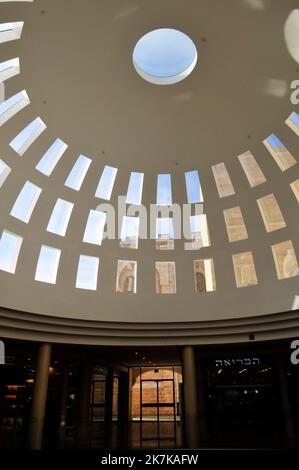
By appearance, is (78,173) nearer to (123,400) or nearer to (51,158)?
(51,158)

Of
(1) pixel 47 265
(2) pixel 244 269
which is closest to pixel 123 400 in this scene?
(1) pixel 47 265

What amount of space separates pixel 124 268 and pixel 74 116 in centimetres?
921

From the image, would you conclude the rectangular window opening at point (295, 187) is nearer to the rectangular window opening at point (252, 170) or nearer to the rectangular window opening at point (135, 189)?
the rectangular window opening at point (252, 170)

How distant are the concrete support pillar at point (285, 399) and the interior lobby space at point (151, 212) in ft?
0.36

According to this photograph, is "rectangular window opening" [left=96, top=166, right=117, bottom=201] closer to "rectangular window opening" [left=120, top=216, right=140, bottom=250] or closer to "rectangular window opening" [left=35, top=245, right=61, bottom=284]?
"rectangular window opening" [left=120, top=216, right=140, bottom=250]

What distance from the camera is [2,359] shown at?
21.2 metres

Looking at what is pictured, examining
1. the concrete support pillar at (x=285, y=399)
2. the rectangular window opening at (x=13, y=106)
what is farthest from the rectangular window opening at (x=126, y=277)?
the concrete support pillar at (x=285, y=399)

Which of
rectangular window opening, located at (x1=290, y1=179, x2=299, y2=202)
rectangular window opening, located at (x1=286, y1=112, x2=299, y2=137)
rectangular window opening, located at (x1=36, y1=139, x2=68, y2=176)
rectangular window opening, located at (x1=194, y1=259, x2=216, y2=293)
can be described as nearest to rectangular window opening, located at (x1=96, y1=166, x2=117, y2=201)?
rectangular window opening, located at (x1=36, y1=139, x2=68, y2=176)

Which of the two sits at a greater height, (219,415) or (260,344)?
(260,344)

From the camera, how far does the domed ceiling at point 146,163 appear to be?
14719 mm

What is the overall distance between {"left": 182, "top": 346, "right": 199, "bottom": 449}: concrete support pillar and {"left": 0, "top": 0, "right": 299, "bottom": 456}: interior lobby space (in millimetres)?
97

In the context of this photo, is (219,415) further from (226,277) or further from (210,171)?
(210,171)

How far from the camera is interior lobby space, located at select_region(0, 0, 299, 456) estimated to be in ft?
49.7
